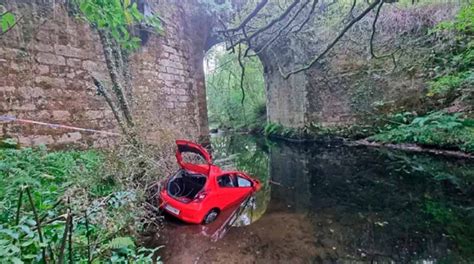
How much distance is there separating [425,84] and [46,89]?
1129 centimetres

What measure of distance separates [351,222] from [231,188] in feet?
6.84

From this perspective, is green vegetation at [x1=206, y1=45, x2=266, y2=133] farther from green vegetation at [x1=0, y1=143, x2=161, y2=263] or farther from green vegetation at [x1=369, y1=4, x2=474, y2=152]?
green vegetation at [x1=0, y1=143, x2=161, y2=263]

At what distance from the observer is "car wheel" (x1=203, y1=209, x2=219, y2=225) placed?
4.61 m

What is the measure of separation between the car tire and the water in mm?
122

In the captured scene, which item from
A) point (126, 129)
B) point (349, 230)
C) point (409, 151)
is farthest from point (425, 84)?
point (126, 129)

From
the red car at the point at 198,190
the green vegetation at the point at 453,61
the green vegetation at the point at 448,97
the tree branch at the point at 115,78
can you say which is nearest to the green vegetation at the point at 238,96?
the green vegetation at the point at 448,97

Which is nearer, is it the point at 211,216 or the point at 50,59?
the point at 211,216

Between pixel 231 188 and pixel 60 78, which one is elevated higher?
pixel 60 78

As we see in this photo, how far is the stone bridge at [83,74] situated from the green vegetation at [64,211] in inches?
33.2

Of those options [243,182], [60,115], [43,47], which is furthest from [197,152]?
[43,47]

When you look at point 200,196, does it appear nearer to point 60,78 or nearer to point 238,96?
point 60,78

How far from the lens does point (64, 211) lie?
9.29 feet

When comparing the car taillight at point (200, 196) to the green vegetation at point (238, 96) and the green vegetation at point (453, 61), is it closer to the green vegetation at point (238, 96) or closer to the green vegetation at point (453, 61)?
the green vegetation at point (453, 61)

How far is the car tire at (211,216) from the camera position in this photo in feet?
15.1
